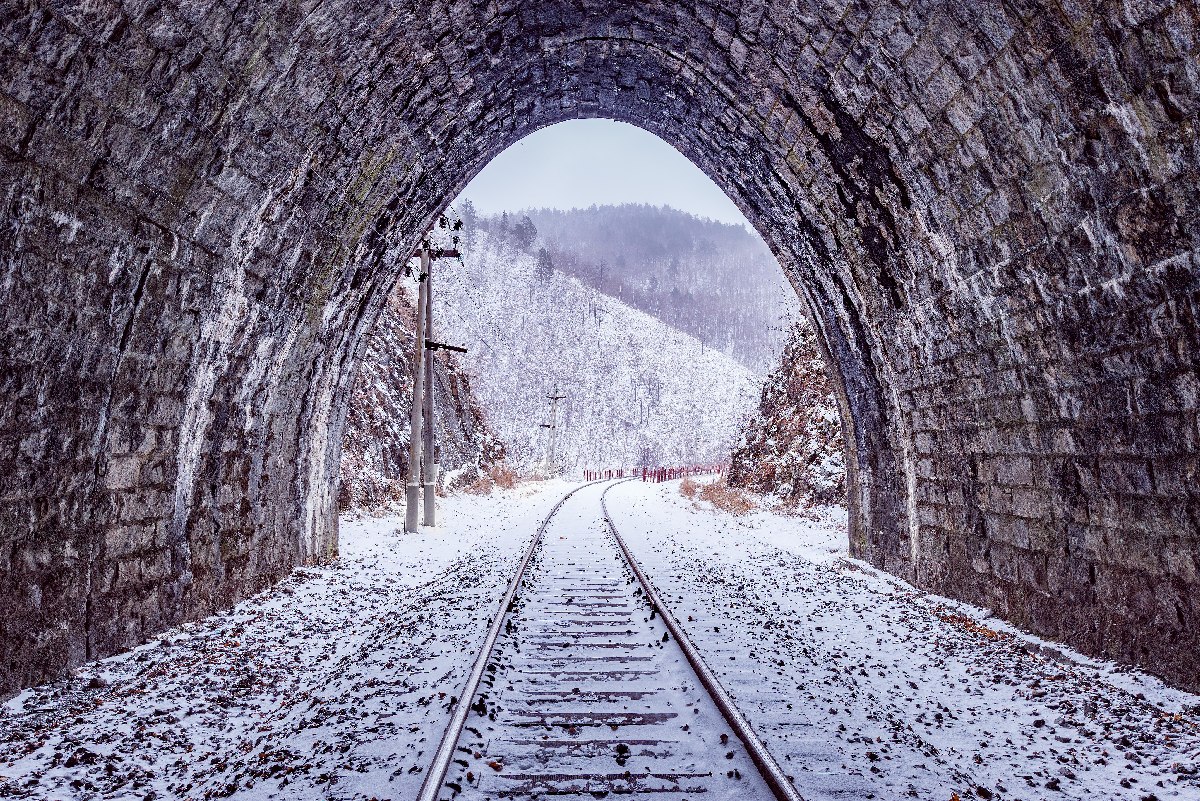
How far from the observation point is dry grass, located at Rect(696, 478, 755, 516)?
23.1m

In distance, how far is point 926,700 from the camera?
19.4ft

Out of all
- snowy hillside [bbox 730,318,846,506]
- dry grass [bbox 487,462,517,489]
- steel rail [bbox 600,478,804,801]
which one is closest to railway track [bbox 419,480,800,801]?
steel rail [bbox 600,478,804,801]

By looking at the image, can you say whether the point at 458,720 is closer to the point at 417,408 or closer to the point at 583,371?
the point at 417,408

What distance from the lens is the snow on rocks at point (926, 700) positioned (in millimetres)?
4465

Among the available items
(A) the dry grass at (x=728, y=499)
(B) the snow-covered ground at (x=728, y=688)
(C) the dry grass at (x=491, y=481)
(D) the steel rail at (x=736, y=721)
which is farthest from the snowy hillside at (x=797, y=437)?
(D) the steel rail at (x=736, y=721)

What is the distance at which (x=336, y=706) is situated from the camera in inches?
224

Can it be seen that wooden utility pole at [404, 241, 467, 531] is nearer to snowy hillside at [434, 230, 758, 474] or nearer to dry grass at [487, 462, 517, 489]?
dry grass at [487, 462, 517, 489]

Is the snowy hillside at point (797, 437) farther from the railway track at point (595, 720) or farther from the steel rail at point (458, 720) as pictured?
the steel rail at point (458, 720)

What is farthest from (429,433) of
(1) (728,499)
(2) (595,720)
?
(2) (595,720)

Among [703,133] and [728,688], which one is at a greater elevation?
[703,133]

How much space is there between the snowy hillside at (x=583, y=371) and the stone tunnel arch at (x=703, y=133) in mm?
72783

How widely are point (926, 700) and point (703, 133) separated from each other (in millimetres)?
8499

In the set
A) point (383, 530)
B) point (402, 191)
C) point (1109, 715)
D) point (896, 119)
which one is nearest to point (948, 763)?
point (1109, 715)

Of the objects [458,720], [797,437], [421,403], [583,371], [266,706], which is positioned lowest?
[266,706]
